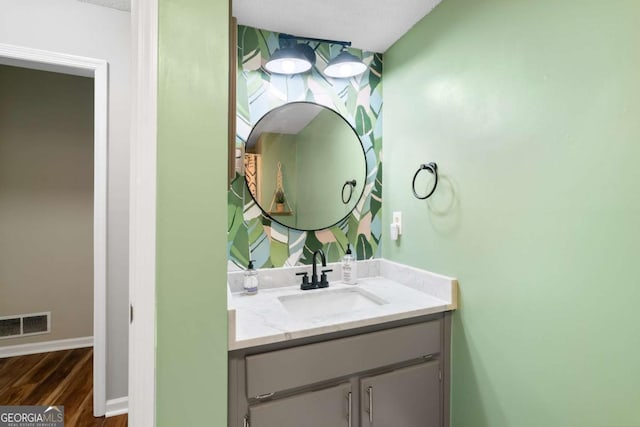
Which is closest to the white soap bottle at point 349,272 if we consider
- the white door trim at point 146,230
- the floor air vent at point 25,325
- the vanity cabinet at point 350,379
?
the vanity cabinet at point 350,379

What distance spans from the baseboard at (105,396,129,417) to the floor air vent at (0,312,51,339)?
1288mm

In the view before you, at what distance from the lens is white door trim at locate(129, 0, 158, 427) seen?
88cm

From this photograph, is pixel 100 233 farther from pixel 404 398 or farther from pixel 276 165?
pixel 404 398

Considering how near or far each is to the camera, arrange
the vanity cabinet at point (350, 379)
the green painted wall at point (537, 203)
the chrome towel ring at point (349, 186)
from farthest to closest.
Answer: the chrome towel ring at point (349, 186), the vanity cabinet at point (350, 379), the green painted wall at point (537, 203)

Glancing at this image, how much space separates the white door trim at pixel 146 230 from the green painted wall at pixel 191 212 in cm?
2

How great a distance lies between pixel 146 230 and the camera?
0.90 metres

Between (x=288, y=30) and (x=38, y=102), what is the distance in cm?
236

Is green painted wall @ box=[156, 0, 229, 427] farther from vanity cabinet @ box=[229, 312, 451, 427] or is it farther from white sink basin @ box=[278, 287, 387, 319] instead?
white sink basin @ box=[278, 287, 387, 319]

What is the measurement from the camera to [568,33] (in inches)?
38.8

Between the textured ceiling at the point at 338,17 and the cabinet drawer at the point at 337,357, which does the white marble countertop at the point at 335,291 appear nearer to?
the cabinet drawer at the point at 337,357

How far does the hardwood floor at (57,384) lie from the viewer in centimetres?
184

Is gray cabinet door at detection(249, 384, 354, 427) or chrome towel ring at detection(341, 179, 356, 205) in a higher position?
chrome towel ring at detection(341, 179, 356, 205)

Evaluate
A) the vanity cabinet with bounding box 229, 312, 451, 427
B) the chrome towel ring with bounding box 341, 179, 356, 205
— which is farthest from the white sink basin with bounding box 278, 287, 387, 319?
the chrome towel ring with bounding box 341, 179, 356, 205

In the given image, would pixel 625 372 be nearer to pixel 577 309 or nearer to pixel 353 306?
pixel 577 309
